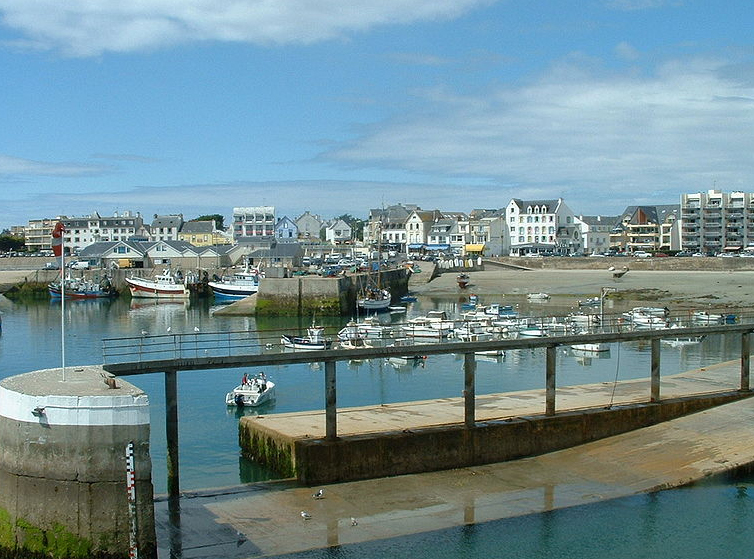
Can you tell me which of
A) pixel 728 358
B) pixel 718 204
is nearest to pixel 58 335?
pixel 728 358

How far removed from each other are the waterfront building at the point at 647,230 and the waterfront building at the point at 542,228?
9016 millimetres

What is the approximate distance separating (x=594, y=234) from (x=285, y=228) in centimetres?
6447

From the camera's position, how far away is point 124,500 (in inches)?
636

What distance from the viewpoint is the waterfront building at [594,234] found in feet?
495

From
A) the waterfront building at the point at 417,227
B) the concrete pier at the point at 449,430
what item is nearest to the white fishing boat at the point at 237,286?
the waterfront building at the point at 417,227

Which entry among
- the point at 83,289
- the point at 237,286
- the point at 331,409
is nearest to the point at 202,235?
the point at 83,289

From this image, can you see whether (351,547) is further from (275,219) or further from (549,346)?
(275,219)

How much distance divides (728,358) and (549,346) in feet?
94.4

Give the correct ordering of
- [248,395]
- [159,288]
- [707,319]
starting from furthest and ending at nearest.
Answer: [159,288] < [248,395] < [707,319]

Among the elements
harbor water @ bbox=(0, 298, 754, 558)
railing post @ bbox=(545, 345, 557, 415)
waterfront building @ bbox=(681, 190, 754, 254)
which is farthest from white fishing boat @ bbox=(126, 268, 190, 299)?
waterfront building @ bbox=(681, 190, 754, 254)

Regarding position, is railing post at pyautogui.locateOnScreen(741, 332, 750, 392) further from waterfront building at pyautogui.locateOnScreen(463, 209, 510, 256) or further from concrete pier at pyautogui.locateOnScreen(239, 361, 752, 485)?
waterfront building at pyautogui.locateOnScreen(463, 209, 510, 256)

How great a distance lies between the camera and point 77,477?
1608cm

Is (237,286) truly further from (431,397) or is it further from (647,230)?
(647,230)

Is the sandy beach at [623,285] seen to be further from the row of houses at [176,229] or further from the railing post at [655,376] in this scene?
the row of houses at [176,229]
